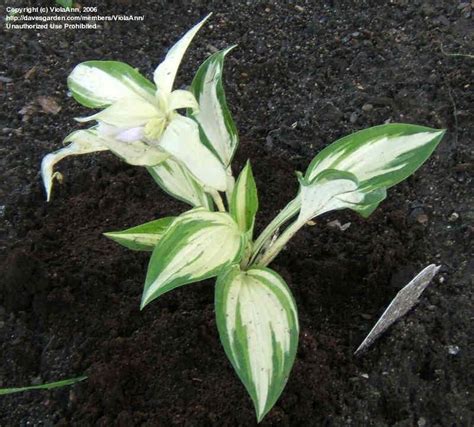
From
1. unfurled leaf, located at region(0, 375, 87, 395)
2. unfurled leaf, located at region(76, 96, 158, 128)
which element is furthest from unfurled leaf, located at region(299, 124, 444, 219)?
unfurled leaf, located at region(0, 375, 87, 395)

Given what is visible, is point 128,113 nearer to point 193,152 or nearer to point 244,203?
point 193,152

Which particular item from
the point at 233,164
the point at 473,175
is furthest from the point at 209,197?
the point at 473,175

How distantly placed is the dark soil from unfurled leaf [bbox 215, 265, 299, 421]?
20cm

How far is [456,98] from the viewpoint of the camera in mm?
1521

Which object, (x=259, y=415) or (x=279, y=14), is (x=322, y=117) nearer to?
(x=279, y=14)

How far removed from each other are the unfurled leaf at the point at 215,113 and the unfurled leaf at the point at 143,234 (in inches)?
5.8

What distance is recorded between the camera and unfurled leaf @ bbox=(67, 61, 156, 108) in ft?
3.23

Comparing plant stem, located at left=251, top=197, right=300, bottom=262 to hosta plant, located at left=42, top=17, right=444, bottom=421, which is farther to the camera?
plant stem, located at left=251, top=197, right=300, bottom=262

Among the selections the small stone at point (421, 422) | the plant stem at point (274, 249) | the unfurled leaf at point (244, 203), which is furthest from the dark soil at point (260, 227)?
the unfurled leaf at point (244, 203)

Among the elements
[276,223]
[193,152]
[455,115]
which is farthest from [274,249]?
[455,115]

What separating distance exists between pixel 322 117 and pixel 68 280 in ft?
2.26

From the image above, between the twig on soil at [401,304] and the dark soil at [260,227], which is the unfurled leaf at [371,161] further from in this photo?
the dark soil at [260,227]

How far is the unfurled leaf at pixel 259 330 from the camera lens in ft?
2.94

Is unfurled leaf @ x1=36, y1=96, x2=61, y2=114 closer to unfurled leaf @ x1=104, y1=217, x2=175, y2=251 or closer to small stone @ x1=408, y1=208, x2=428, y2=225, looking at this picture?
unfurled leaf @ x1=104, y1=217, x2=175, y2=251
